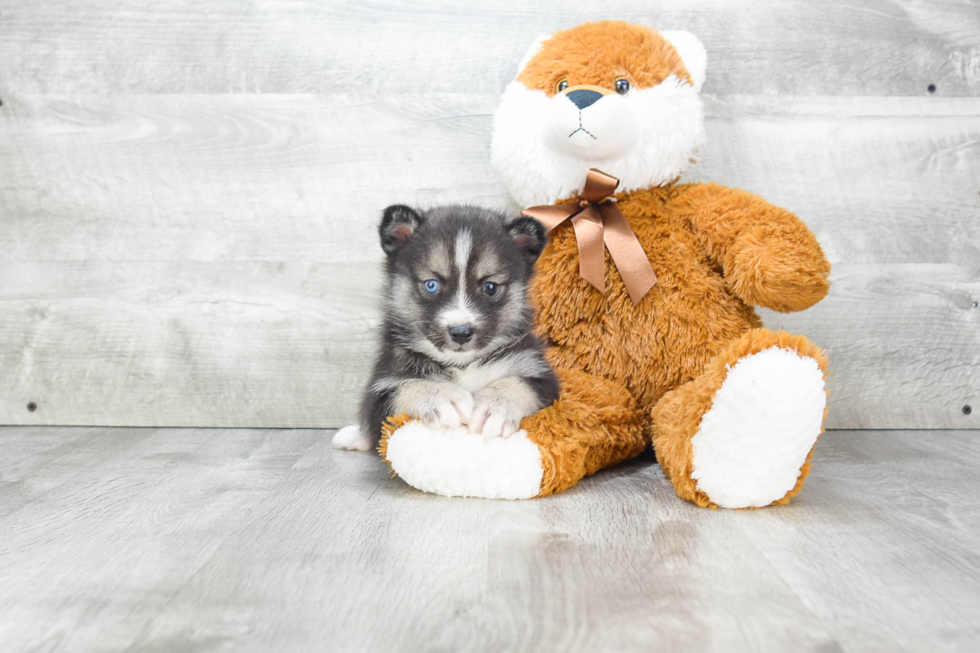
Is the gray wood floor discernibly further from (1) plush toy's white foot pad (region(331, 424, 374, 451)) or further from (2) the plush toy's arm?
(2) the plush toy's arm

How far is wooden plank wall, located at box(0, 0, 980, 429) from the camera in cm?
242

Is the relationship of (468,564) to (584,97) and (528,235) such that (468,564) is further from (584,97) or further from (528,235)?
(584,97)

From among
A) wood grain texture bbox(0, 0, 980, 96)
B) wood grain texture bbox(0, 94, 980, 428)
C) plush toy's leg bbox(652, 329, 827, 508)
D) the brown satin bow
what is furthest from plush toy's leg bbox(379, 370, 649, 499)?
wood grain texture bbox(0, 0, 980, 96)

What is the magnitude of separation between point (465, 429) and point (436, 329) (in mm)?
225

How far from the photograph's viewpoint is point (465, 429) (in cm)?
165

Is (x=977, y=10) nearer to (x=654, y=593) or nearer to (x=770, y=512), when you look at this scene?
(x=770, y=512)

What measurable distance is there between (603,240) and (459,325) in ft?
1.62

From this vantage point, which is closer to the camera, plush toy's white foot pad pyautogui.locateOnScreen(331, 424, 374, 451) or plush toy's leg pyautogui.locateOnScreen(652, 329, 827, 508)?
plush toy's leg pyautogui.locateOnScreen(652, 329, 827, 508)

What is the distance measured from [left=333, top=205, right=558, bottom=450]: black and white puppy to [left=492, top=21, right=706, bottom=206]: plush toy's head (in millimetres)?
243

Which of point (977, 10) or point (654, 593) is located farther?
point (977, 10)

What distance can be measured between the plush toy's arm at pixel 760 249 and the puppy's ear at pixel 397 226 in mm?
697

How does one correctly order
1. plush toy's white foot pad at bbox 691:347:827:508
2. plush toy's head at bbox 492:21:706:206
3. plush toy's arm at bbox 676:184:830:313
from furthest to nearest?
plush toy's head at bbox 492:21:706:206
plush toy's arm at bbox 676:184:830:313
plush toy's white foot pad at bbox 691:347:827:508

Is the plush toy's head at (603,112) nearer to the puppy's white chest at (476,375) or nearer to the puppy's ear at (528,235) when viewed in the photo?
the puppy's ear at (528,235)

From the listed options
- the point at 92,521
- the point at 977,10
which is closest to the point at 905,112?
the point at 977,10
